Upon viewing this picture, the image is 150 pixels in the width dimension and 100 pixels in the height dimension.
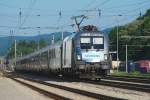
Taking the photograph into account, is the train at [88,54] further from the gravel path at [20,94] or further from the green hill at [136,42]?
the green hill at [136,42]

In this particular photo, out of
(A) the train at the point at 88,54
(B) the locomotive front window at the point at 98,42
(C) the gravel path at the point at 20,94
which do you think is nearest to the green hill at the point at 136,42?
(A) the train at the point at 88,54

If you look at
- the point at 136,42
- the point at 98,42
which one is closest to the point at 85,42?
the point at 98,42

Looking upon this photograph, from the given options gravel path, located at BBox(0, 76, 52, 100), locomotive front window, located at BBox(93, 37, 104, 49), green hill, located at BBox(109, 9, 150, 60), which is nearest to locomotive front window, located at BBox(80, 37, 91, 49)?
locomotive front window, located at BBox(93, 37, 104, 49)

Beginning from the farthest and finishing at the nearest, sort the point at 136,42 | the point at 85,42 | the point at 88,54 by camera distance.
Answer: the point at 136,42 → the point at 85,42 → the point at 88,54

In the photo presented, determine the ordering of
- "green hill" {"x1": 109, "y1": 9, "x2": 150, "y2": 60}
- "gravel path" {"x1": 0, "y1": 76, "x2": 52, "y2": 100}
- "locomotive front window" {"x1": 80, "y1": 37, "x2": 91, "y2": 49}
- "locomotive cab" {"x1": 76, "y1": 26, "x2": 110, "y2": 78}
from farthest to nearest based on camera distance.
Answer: "green hill" {"x1": 109, "y1": 9, "x2": 150, "y2": 60} < "locomotive front window" {"x1": 80, "y1": 37, "x2": 91, "y2": 49} < "locomotive cab" {"x1": 76, "y1": 26, "x2": 110, "y2": 78} < "gravel path" {"x1": 0, "y1": 76, "x2": 52, "y2": 100}

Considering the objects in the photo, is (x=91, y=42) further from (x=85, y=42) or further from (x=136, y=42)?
(x=136, y=42)

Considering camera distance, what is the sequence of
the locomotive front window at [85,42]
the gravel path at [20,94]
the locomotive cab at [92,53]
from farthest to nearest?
the locomotive front window at [85,42] < the locomotive cab at [92,53] < the gravel path at [20,94]

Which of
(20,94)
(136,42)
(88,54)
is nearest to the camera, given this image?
(20,94)

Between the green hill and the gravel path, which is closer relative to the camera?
the gravel path

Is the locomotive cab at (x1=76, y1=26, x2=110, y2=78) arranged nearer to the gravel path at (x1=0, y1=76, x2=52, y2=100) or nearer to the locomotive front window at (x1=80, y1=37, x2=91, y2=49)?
the locomotive front window at (x1=80, y1=37, x2=91, y2=49)

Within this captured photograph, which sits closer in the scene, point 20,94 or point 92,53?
point 20,94

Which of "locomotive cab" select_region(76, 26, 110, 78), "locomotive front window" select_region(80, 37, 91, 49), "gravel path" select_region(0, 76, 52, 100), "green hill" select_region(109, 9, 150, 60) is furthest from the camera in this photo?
"green hill" select_region(109, 9, 150, 60)

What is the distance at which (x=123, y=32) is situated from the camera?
122m

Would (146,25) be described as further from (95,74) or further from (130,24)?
(95,74)
